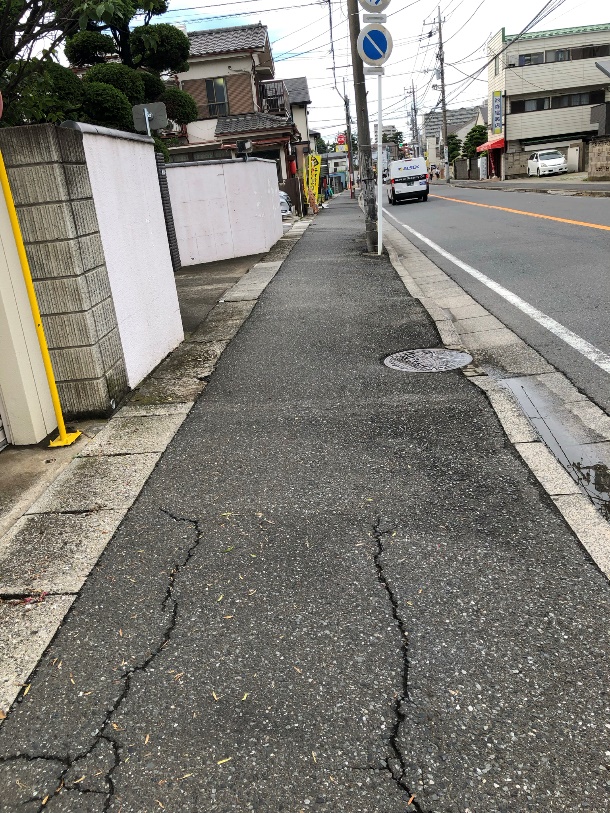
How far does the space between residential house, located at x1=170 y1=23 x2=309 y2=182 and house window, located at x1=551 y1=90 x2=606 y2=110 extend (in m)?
26.2

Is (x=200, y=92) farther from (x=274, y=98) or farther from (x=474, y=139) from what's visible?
(x=474, y=139)

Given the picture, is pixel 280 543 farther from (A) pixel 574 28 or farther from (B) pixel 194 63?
(A) pixel 574 28

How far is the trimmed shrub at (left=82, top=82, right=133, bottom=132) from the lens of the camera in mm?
12320

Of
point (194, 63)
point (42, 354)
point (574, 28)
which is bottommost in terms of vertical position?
point (42, 354)

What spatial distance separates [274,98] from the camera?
128 feet

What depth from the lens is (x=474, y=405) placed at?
4.51 m

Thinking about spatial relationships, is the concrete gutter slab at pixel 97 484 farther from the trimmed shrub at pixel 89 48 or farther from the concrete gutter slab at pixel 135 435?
the trimmed shrub at pixel 89 48

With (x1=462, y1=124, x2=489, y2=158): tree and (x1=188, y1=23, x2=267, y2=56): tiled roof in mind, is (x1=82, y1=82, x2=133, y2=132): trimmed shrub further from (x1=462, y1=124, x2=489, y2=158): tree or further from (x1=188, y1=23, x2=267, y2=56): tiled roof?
(x1=462, y1=124, x2=489, y2=158): tree

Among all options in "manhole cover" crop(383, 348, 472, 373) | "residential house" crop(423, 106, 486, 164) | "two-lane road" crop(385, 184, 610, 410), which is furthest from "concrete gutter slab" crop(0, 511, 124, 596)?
"residential house" crop(423, 106, 486, 164)

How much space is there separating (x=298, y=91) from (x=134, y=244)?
53.9 metres

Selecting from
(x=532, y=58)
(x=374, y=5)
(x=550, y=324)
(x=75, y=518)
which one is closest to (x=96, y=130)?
(x=75, y=518)

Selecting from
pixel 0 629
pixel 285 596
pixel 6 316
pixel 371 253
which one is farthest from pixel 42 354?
pixel 371 253

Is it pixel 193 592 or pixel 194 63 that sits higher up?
pixel 194 63

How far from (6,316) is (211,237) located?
9.78 m
